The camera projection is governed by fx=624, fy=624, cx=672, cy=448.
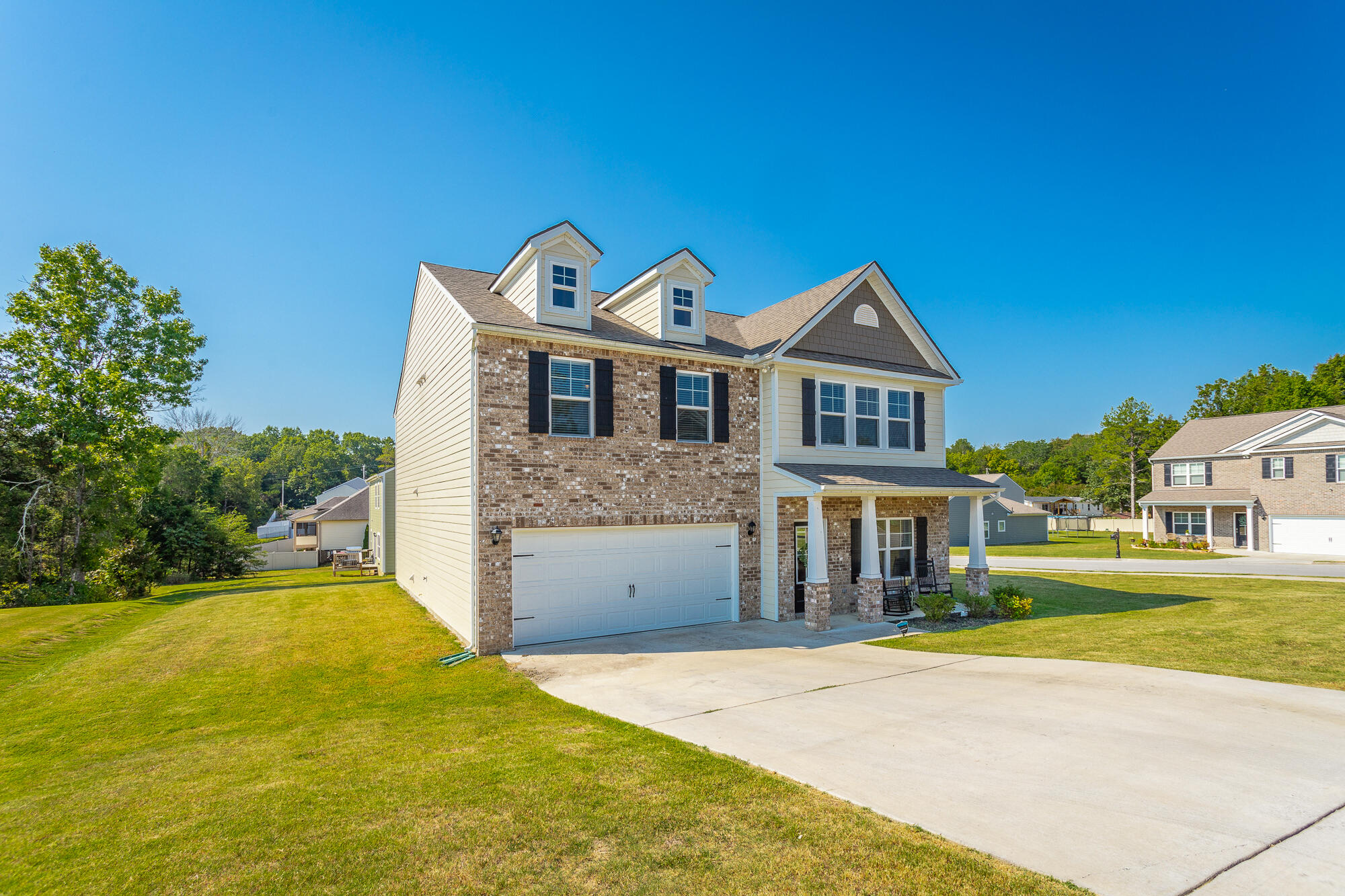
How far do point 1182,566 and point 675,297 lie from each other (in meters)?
26.6

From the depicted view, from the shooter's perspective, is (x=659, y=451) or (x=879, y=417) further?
(x=879, y=417)

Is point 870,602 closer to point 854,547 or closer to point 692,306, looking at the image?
point 854,547

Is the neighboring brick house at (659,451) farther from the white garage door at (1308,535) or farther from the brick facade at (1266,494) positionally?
the white garage door at (1308,535)

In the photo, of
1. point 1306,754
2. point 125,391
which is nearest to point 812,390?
point 1306,754

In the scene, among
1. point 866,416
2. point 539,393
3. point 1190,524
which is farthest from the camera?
point 1190,524

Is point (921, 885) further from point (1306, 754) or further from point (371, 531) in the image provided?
point (371, 531)

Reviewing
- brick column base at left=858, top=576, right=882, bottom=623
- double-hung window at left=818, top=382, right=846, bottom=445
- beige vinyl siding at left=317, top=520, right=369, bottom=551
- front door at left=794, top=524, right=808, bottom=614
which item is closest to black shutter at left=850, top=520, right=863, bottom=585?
brick column base at left=858, top=576, right=882, bottom=623

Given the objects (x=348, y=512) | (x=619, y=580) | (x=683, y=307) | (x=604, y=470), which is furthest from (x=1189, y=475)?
(x=348, y=512)

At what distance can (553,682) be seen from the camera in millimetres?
9586

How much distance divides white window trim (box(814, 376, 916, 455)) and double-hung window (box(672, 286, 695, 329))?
11.6ft

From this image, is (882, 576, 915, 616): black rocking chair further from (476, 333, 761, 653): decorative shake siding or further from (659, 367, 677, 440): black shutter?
(659, 367, 677, 440): black shutter

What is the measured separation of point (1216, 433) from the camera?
125 ft

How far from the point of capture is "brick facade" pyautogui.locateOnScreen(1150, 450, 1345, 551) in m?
31.0

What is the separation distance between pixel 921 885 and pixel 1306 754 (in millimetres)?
5016
